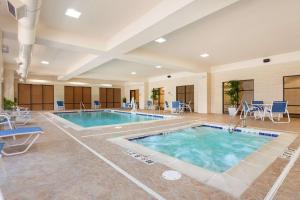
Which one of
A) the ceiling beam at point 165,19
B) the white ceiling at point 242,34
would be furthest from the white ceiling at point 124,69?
the ceiling beam at point 165,19

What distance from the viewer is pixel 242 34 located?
4.85m

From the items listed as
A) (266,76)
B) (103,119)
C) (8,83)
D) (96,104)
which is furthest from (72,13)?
(96,104)

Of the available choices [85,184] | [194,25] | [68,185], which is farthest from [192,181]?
[194,25]

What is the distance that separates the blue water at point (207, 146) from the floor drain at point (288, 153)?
0.72 metres

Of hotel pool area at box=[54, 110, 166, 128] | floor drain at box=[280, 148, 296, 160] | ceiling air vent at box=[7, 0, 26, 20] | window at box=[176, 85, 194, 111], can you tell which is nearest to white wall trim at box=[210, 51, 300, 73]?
window at box=[176, 85, 194, 111]

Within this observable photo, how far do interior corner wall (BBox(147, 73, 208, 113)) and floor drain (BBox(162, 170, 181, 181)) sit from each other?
8.37m

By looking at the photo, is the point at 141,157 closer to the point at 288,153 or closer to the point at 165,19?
the point at 288,153

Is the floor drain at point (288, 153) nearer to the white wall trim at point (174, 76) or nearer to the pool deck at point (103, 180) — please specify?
the pool deck at point (103, 180)

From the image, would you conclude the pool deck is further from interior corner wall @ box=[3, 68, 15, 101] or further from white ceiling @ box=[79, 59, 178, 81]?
interior corner wall @ box=[3, 68, 15, 101]

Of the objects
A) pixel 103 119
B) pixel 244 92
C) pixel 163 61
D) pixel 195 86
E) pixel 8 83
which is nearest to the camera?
pixel 163 61

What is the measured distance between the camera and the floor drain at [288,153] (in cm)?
245

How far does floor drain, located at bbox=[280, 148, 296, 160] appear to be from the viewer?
2449mm

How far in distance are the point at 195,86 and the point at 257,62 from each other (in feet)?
12.4

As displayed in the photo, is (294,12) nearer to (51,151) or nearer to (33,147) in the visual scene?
(51,151)
